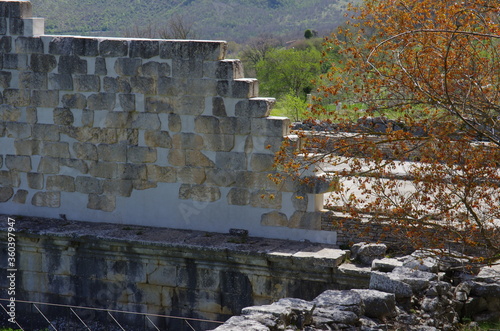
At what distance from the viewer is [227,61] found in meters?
11.4

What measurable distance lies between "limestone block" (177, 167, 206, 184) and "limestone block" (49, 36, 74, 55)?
2.42m

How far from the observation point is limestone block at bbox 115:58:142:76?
38.8ft

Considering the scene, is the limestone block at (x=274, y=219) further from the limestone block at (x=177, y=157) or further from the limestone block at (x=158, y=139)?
the limestone block at (x=158, y=139)

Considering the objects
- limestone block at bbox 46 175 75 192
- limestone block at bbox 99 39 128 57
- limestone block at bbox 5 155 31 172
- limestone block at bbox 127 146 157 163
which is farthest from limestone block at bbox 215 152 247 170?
limestone block at bbox 5 155 31 172

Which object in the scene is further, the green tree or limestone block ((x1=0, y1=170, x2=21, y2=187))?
the green tree

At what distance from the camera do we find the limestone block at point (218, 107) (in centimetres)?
1152

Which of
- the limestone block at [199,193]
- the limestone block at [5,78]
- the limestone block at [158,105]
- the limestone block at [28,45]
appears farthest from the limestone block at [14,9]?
the limestone block at [199,193]

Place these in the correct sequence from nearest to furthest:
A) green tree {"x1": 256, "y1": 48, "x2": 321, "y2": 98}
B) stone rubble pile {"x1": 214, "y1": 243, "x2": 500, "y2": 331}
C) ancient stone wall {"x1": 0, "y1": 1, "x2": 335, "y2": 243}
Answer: stone rubble pile {"x1": 214, "y1": 243, "x2": 500, "y2": 331}, ancient stone wall {"x1": 0, "y1": 1, "x2": 335, "y2": 243}, green tree {"x1": 256, "y1": 48, "x2": 321, "y2": 98}

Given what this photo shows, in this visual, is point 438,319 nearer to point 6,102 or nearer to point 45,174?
point 45,174

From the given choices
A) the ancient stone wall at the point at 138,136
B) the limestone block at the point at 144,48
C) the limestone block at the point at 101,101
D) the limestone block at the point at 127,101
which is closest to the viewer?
the ancient stone wall at the point at 138,136

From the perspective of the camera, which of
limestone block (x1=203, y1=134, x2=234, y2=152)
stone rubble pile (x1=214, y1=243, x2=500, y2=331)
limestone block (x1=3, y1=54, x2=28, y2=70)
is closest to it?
stone rubble pile (x1=214, y1=243, x2=500, y2=331)

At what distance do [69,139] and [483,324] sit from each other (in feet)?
21.3

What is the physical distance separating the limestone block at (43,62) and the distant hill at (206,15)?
125 ft

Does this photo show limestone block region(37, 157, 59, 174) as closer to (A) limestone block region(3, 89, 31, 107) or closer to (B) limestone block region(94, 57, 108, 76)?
(A) limestone block region(3, 89, 31, 107)
